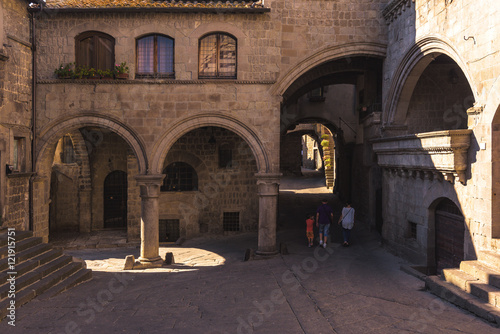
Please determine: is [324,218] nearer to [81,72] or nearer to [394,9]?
[394,9]

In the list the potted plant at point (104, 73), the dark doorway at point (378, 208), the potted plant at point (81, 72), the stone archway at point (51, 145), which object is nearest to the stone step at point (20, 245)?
the stone archway at point (51, 145)

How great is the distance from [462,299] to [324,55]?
27.6 feet

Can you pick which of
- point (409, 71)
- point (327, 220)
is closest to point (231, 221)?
point (327, 220)

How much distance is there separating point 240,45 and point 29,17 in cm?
628

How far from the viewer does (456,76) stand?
472 inches

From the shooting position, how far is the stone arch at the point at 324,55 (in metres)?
12.5

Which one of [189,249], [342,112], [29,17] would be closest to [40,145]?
[29,17]

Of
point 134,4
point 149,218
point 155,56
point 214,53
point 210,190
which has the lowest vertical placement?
point 149,218

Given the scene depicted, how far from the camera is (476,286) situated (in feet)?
22.3

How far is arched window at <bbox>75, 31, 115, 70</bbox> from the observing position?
12461mm

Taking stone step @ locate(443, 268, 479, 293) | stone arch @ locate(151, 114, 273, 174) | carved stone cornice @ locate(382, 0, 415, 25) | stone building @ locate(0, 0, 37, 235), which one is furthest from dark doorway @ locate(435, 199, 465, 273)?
stone building @ locate(0, 0, 37, 235)

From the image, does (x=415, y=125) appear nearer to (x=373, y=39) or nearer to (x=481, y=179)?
(x=373, y=39)

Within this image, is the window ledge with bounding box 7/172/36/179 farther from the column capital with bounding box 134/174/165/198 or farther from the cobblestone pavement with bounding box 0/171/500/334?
the cobblestone pavement with bounding box 0/171/500/334

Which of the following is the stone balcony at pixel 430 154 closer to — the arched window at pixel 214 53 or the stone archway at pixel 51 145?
the arched window at pixel 214 53
